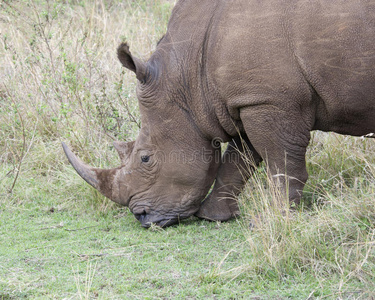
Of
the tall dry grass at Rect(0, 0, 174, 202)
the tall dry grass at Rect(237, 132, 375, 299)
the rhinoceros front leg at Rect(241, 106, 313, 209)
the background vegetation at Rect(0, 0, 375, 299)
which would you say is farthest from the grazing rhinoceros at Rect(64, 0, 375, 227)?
the tall dry grass at Rect(0, 0, 174, 202)

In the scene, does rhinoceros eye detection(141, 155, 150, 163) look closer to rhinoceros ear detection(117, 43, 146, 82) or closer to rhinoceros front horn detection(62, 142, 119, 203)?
rhinoceros front horn detection(62, 142, 119, 203)

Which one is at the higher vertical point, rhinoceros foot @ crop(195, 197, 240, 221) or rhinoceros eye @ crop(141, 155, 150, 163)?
rhinoceros eye @ crop(141, 155, 150, 163)

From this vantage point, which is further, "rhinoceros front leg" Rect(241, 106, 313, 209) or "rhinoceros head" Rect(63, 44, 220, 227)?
"rhinoceros head" Rect(63, 44, 220, 227)

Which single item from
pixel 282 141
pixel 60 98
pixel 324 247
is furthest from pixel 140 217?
pixel 60 98

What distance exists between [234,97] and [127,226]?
1.56 metres

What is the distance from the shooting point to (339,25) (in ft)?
14.1

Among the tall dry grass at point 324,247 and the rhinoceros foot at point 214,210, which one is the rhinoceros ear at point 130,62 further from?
Answer: the tall dry grass at point 324,247

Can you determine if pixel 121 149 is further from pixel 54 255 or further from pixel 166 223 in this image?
pixel 54 255

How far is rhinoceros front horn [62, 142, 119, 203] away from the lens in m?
5.32

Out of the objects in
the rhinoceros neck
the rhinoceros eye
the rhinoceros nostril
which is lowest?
the rhinoceros nostril

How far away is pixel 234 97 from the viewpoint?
4.62 m

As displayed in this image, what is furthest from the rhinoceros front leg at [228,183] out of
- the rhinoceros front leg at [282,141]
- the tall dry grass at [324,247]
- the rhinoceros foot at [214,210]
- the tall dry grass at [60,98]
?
the tall dry grass at [60,98]

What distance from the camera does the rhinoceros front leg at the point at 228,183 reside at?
17.6ft

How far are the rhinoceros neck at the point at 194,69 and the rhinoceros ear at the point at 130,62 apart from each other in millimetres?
188
